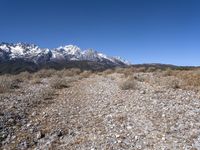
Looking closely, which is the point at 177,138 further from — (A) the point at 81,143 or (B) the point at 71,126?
(B) the point at 71,126

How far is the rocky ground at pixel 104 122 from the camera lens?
36.1 ft

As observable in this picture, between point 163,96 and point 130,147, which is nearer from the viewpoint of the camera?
point 130,147

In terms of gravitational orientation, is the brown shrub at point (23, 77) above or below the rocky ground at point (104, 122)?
above

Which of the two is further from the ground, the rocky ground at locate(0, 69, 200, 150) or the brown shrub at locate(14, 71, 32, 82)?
the brown shrub at locate(14, 71, 32, 82)

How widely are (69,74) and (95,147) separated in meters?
33.8

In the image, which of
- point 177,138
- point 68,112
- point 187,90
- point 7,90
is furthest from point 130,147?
point 7,90

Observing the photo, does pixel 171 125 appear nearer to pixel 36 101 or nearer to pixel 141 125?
pixel 141 125

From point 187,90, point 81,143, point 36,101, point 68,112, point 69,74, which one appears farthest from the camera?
point 69,74

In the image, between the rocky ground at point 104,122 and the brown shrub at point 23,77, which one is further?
the brown shrub at point 23,77

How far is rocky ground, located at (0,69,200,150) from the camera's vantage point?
1101cm

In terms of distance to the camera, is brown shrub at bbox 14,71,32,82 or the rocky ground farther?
brown shrub at bbox 14,71,32,82

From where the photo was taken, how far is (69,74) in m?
44.1

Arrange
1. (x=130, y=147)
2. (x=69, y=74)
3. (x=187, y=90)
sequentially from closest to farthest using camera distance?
(x=130, y=147) < (x=187, y=90) < (x=69, y=74)

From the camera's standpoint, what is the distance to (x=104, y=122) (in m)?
13.7
